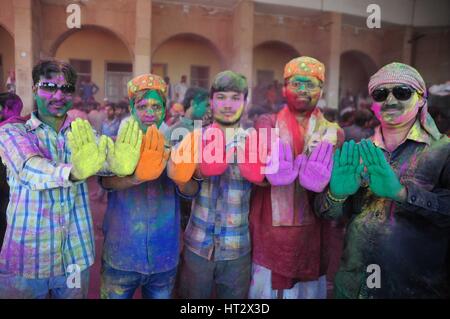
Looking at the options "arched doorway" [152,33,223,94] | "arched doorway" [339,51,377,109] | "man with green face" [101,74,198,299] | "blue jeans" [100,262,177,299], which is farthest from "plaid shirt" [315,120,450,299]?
"arched doorway" [339,51,377,109]

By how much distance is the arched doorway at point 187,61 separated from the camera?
10173mm

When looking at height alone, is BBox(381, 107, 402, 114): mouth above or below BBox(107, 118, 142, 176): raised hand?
above

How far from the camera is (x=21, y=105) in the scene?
8.59 feet

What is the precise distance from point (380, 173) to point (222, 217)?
828 millimetres

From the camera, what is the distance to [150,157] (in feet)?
5.27

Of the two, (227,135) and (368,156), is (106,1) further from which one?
(368,156)

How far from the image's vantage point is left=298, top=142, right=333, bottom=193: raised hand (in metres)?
1.64

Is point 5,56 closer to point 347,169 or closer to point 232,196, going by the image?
point 232,196

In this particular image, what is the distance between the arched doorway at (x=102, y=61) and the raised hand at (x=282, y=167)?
8911 mm

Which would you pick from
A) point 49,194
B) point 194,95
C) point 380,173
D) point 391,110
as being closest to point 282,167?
point 380,173

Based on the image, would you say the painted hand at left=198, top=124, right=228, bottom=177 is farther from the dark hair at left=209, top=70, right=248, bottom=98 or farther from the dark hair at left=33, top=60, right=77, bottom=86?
the dark hair at left=33, top=60, right=77, bottom=86

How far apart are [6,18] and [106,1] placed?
245 centimetres

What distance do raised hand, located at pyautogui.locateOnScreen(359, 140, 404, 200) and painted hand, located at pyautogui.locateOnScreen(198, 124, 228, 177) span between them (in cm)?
66

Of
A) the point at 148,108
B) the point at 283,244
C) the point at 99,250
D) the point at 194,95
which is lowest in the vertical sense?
the point at 99,250
